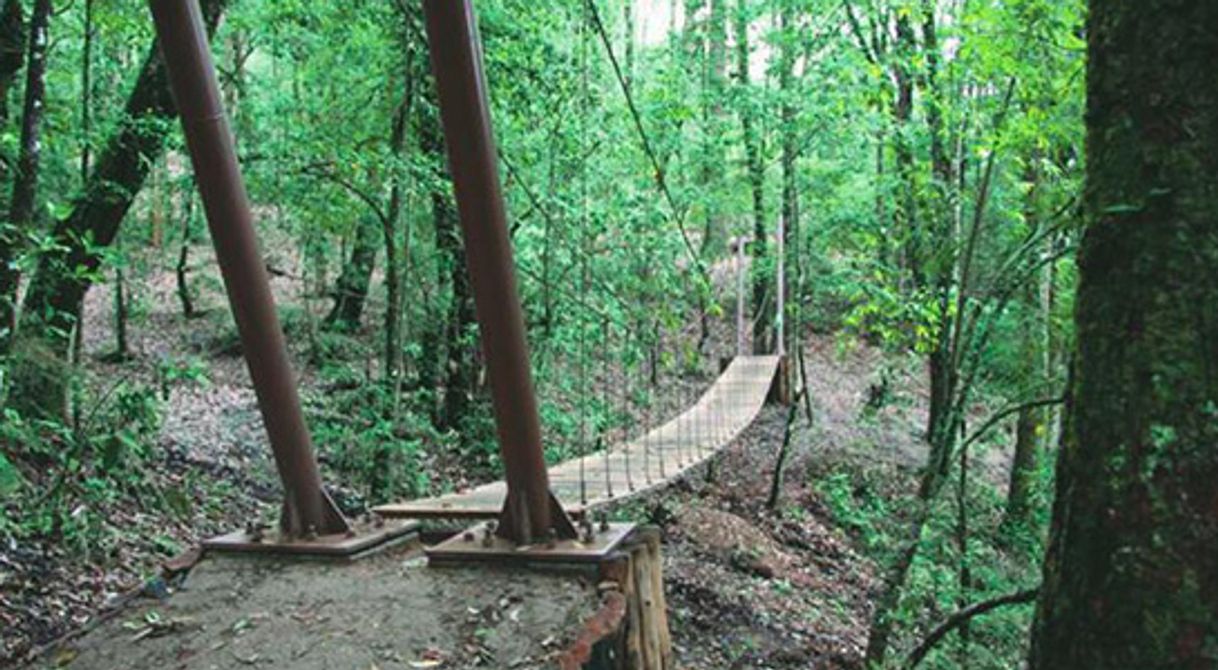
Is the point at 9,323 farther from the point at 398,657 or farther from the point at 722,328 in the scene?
the point at 722,328

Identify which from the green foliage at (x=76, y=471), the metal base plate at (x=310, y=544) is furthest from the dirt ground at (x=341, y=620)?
the green foliage at (x=76, y=471)

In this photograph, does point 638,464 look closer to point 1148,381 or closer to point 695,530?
point 695,530

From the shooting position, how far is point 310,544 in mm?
2068

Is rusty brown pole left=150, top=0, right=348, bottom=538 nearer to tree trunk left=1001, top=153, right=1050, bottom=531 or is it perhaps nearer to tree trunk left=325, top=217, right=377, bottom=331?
tree trunk left=325, top=217, right=377, bottom=331

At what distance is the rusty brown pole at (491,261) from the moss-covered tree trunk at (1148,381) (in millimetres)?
1097

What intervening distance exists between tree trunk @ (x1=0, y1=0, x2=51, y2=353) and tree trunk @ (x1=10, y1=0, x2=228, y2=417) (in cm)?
17

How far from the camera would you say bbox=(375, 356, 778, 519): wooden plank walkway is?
2436 millimetres

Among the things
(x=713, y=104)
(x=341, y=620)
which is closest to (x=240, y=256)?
(x=341, y=620)

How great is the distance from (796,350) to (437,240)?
124 inches

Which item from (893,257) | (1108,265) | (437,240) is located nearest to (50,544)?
(437,240)

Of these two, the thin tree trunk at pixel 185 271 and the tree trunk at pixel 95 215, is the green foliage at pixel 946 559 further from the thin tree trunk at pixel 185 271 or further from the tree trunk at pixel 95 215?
the thin tree trunk at pixel 185 271

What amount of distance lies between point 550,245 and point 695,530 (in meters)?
1.86

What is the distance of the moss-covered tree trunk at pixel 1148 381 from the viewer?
1.06m

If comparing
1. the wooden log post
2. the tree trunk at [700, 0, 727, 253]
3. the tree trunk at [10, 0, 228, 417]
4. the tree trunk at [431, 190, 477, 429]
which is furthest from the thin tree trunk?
the wooden log post
